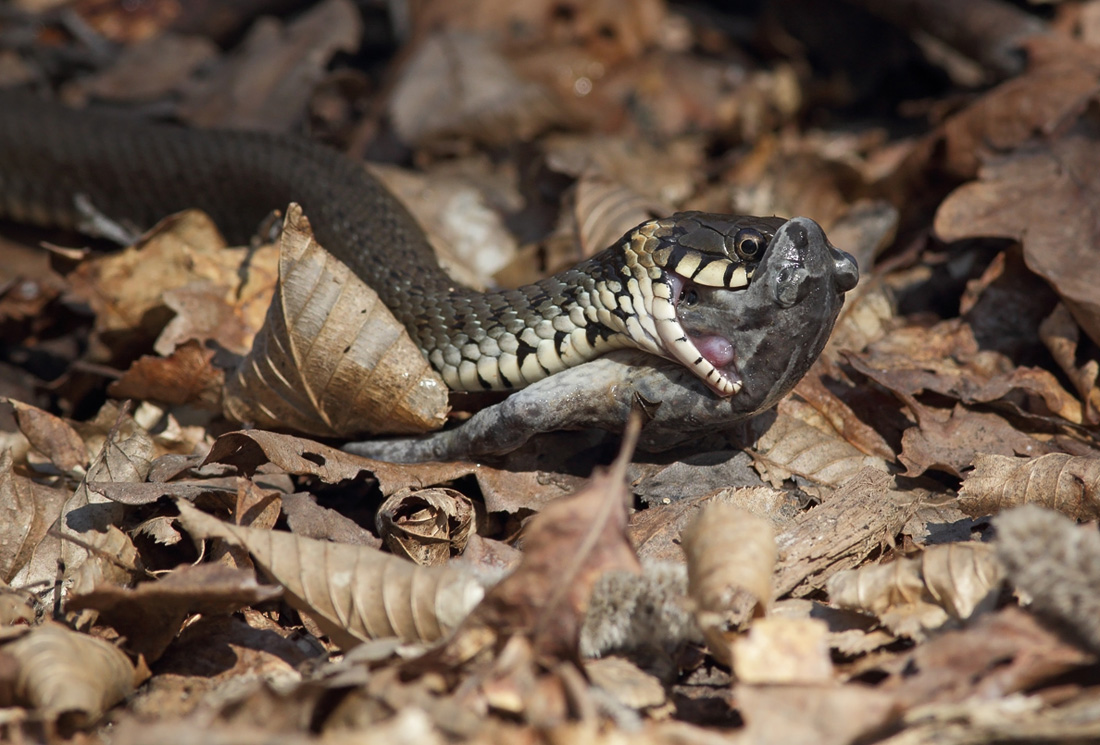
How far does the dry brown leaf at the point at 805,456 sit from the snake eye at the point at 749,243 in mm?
802

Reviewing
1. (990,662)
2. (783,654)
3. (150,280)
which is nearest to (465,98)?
(150,280)

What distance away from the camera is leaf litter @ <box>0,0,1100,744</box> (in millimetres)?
2357

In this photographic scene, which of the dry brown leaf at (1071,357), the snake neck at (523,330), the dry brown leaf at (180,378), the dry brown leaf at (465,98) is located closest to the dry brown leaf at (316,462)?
the snake neck at (523,330)

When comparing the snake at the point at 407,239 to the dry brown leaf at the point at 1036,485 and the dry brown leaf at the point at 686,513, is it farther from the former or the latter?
the dry brown leaf at the point at 1036,485

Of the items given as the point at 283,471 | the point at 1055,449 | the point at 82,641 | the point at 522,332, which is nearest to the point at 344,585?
the point at 82,641

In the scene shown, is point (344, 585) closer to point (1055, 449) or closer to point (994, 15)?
point (1055, 449)

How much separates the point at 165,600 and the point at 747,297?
1.99 metres

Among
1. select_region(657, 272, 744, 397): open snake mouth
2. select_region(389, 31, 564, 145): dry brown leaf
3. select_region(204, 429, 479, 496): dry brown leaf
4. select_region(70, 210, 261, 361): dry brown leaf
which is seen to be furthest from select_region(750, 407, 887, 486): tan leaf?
select_region(389, 31, 564, 145): dry brown leaf

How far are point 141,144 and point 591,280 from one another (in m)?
3.32

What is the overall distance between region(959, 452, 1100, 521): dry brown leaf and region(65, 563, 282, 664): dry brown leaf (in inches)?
90.7

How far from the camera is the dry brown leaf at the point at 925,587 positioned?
2.62 metres

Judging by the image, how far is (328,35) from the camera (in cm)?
684

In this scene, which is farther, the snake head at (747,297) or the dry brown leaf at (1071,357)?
the dry brown leaf at (1071,357)

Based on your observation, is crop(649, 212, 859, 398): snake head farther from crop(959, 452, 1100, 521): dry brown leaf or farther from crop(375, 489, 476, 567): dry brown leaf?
crop(375, 489, 476, 567): dry brown leaf
